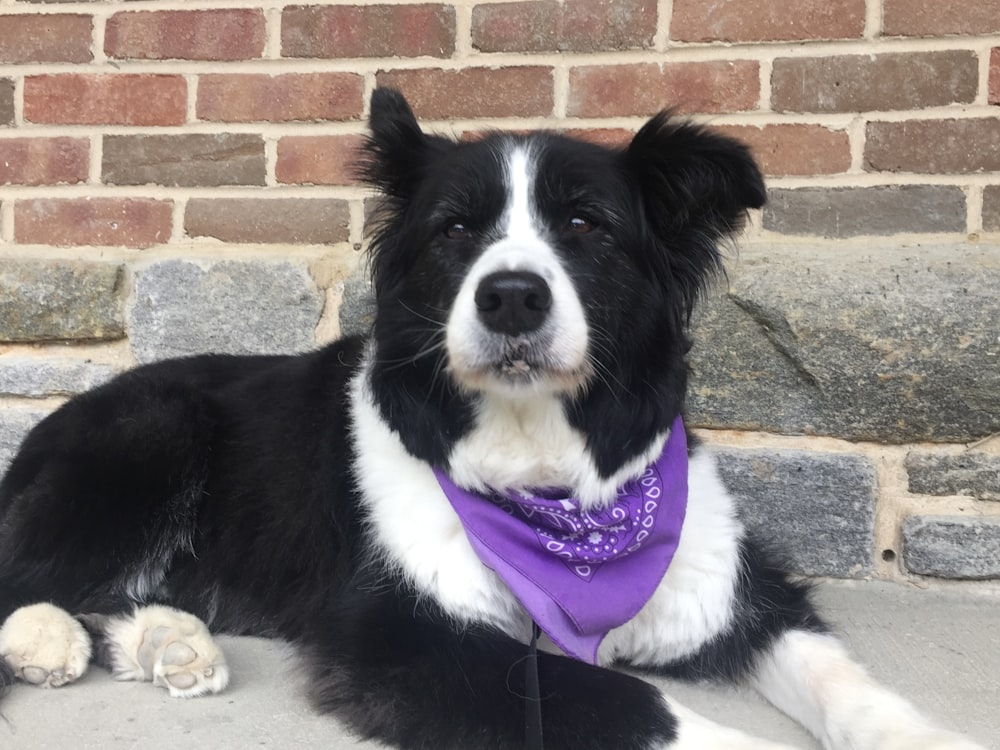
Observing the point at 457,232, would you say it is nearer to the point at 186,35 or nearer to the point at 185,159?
the point at 185,159

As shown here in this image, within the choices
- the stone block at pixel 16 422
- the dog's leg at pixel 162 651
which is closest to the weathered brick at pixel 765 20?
the dog's leg at pixel 162 651

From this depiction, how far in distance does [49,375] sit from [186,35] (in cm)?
133

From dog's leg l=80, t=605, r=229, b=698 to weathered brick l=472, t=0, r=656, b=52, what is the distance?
6.79ft

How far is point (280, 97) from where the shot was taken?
10.5 feet

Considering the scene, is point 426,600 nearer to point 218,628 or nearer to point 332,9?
point 218,628

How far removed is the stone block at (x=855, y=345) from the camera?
2.85 meters

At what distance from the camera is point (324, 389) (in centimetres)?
272

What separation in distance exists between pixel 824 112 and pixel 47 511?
2.63 meters

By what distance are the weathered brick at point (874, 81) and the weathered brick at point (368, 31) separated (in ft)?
3.72

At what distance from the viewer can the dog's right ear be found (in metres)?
2.36

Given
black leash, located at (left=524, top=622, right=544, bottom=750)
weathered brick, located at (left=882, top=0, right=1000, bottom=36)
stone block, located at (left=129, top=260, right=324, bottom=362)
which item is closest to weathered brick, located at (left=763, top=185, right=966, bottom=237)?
weathered brick, located at (left=882, top=0, right=1000, bottom=36)

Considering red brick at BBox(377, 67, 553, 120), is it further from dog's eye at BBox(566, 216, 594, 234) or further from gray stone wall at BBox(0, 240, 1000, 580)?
dog's eye at BBox(566, 216, 594, 234)

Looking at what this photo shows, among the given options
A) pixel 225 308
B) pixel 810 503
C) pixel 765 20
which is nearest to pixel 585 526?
pixel 810 503

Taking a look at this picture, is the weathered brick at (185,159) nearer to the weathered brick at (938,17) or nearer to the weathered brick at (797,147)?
the weathered brick at (797,147)
